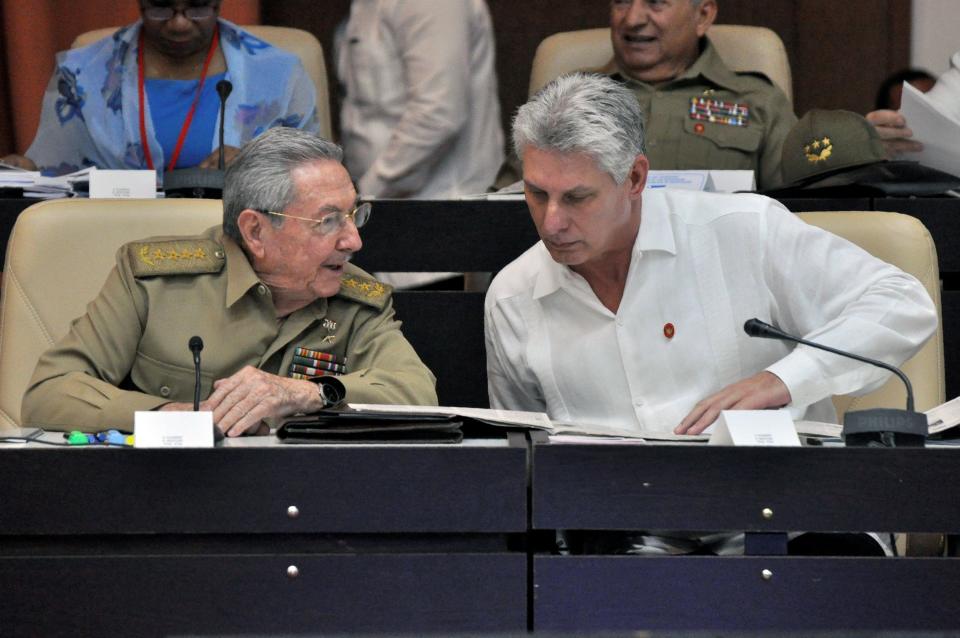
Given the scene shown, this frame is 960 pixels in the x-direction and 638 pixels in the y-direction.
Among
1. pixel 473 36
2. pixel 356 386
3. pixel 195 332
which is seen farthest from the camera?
pixel 473 36

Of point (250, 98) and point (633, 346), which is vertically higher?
point (250, 98)

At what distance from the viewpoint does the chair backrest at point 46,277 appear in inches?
95.7

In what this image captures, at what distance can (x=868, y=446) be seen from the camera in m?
1.66

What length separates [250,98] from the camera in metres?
3.33

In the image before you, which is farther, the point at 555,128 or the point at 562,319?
the point at 562,319

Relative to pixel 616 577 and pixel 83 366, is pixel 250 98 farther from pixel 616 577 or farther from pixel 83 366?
pixel 616 577

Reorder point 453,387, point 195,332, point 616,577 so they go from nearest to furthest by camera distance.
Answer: point 616,577
point 195,332
point 453,387

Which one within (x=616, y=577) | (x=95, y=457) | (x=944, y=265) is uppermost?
(x=944, y=265)

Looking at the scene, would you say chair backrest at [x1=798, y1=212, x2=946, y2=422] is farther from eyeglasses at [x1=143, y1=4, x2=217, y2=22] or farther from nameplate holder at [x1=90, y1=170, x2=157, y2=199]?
eyeglasses at [x1=143, y1=4, x2=217, y2=22]

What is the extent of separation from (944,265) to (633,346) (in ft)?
2.58

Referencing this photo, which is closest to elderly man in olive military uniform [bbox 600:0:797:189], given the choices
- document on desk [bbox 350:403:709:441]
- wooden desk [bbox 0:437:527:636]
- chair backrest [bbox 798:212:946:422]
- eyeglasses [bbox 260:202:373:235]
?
chair backrest [bbox 798:212:946:422]

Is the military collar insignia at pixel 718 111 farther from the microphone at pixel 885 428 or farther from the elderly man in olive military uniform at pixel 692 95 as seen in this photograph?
the microphone at pixel 885 428

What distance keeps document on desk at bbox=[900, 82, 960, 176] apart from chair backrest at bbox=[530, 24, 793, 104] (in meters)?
0.48

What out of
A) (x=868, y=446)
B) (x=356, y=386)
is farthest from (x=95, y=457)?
(x=868, y=446)
